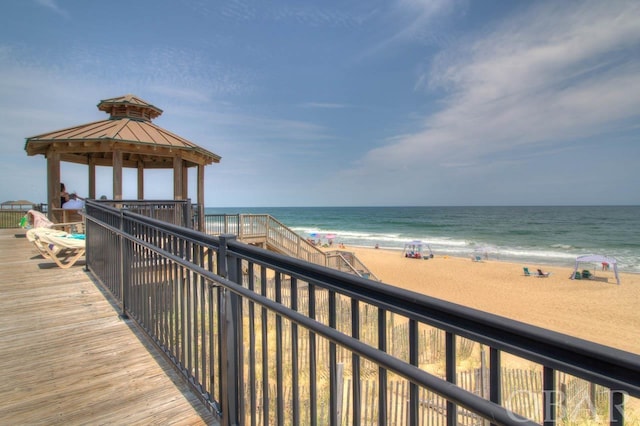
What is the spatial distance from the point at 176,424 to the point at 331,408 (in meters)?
1.36

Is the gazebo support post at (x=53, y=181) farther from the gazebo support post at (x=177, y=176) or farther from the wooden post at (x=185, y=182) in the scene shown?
the wooden post at (x=185, y=182)

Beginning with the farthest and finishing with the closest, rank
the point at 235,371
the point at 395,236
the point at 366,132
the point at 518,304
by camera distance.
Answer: the point at 366,132 → the point at 395,236 → the point at 518,304 → the point at 235,371

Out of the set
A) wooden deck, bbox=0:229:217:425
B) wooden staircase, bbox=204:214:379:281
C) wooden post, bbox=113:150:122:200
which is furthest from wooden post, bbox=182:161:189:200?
wooden deck, bbox=0:229:217:425

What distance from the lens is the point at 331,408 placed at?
52.7 inches

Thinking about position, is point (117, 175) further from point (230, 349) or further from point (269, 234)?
point (230, 349)

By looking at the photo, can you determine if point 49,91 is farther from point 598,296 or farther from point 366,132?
point 366,132

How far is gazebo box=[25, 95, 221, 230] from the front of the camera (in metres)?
9.20

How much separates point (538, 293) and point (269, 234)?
1425cm

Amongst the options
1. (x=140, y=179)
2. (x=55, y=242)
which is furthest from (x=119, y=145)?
(x=140, y=179)

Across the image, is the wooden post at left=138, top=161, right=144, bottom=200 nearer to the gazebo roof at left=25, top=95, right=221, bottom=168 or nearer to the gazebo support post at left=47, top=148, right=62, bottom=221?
the gazebo roof at left=25, top=95, right=221, bottom=168

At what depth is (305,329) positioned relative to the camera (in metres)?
1.94

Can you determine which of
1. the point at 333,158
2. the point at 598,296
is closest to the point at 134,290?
the point at 598,296

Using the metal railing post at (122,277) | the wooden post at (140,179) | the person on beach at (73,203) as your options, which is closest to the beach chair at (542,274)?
the wooden post at (140,179)

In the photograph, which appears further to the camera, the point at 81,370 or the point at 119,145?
the point at 119,145
